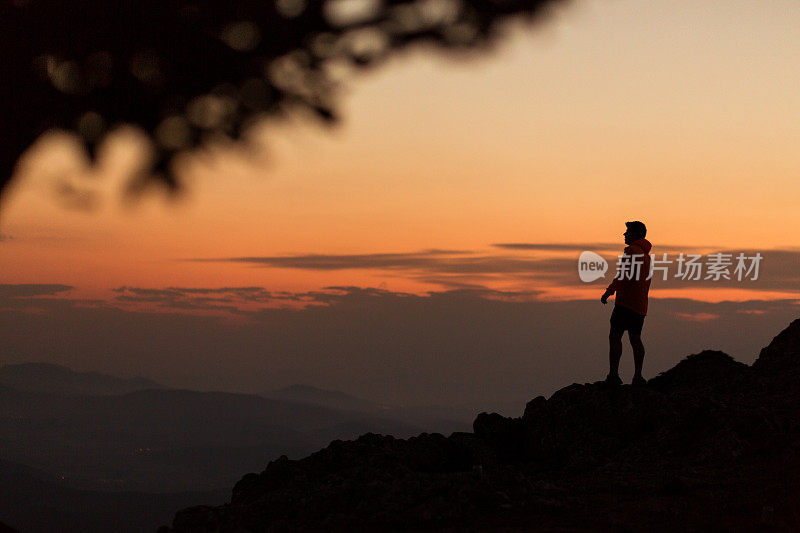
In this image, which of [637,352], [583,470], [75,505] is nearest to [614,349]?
[637,352]

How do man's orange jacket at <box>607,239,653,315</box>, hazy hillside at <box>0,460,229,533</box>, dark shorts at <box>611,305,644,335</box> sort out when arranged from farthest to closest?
hazy hillside at <box>0,460,229,533</box> < dark shorts at <box>611,305,644,335</box> < man's orange jacket at <box>607,239,653,315</box>

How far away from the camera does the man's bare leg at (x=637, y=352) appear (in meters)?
12.7

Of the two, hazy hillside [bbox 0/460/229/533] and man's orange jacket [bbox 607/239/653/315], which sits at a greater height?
man's orange jacket [bbox 607/239/653/315]

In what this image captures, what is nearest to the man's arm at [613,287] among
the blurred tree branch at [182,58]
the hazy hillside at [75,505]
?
the blurred tree branch at [182,58]

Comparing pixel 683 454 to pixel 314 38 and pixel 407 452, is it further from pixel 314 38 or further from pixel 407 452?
pixel 314 38

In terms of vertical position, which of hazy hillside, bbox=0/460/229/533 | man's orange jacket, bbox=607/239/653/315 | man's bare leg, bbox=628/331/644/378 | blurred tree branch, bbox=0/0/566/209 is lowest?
hazy hillside, bbox=0/460/229/533

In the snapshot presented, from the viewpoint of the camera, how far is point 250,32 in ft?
28.0

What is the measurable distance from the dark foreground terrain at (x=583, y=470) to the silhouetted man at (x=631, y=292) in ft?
2.43

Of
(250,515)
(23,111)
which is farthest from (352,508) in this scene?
(23,111)

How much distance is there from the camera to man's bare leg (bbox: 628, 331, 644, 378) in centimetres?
1273

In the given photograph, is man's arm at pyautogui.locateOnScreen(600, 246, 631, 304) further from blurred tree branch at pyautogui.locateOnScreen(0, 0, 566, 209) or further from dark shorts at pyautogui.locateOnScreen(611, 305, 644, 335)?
blurred tree branch at pyautogui.locateOnScreen(0, 0, 566, 209)

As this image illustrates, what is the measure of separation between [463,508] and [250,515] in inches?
91.9

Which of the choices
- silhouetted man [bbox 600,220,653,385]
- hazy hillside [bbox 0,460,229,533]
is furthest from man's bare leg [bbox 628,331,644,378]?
hazy hillside [bbox 0,460,229,533]

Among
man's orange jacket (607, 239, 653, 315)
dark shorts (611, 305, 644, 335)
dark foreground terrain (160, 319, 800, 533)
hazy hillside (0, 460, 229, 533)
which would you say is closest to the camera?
dark foreground terrain (160, 319, 800, 533)
